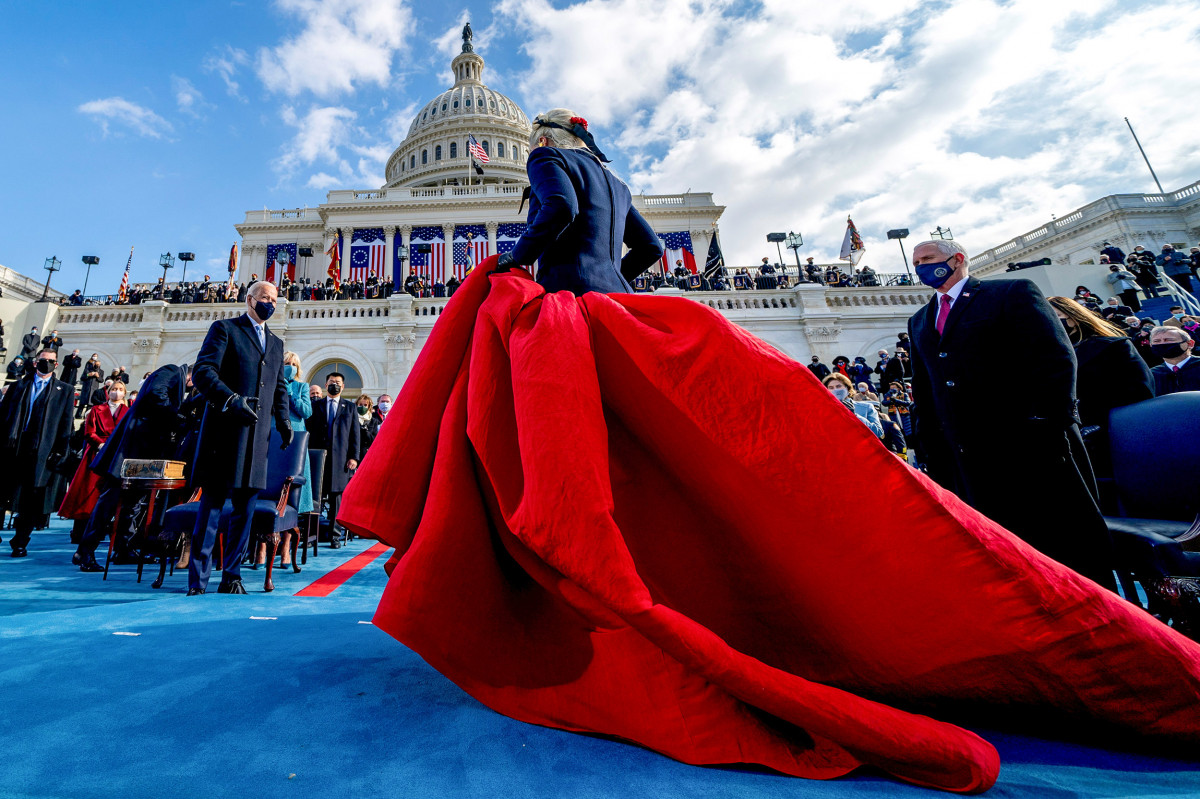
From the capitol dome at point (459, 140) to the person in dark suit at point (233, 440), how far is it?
154 feet

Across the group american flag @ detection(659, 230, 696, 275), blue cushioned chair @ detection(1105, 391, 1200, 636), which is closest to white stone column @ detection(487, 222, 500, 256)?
american flag @ detection(659, 230, 696, 275)

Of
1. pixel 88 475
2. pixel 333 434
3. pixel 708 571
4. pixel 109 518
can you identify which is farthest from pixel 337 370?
pixel 708 571

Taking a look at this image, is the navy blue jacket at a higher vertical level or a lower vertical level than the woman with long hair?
higher

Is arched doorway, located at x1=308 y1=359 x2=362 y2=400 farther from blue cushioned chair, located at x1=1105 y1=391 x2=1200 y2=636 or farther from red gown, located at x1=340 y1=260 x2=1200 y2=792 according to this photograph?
blue cushioned chair, located at x1=1105 y1=391 x2=1200 y2=636

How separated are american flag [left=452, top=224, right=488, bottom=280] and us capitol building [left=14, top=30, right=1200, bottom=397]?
98mm

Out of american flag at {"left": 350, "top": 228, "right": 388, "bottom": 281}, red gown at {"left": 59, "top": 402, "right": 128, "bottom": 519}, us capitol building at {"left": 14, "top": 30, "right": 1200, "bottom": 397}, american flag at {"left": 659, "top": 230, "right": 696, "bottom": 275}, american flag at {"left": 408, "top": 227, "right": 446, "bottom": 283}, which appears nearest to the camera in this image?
red gown at {"left": 59, "top": 402, "right": 128, "bottom": 519}

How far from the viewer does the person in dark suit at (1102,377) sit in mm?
2979

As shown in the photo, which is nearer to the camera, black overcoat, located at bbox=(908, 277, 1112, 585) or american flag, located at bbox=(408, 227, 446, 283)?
black overcoat, located at bbox=(908, 277, 1112, 585)

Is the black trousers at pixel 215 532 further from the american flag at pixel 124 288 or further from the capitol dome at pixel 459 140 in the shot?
the capitol dome at pixel 459 140

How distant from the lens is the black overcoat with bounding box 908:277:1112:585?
7.31ft

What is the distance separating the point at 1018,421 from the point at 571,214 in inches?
89.2

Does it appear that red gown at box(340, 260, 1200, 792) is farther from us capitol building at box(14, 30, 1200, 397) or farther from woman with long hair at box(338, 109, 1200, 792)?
us capitol building at box(14, 30, 1200, 397)

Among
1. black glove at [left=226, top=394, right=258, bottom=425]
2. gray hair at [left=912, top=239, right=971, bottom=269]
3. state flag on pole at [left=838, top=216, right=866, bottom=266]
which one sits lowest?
Answer: black glove at [left=226, top=394, right=258, bottom=425]

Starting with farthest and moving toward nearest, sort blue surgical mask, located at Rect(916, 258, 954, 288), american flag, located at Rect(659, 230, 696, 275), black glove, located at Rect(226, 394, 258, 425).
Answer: american flag, located at Rect(659, 230, 696, 275) < black glove, located at Rect(226, 394, 258, 425) < blue surgical mask, located at Rect(916, 258, 954, 288)
